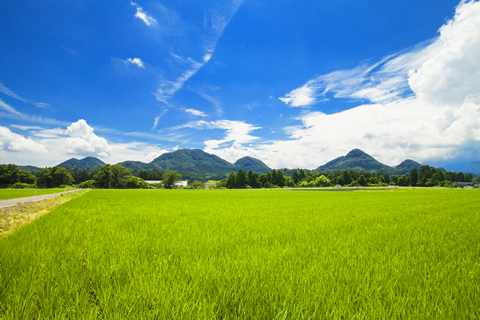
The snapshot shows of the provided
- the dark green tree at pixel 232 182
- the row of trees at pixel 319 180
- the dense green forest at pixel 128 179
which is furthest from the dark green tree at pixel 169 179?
the dark green tree at pixel 232 182

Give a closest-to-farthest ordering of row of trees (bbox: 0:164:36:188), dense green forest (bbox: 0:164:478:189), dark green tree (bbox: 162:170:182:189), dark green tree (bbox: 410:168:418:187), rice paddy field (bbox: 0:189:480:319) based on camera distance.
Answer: rice paddy field (bbox: 0:189:480:319)
row of trees (bbox: 0:164:36:188)
dense green forest (bbox: 0:164:478:189)
dark green tree (bbox: 162:170:182:189)
dark green tree (bbox: 410:168:418:187)

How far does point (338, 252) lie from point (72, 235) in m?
6.12

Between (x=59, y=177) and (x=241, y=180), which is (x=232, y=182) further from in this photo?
(x=59, y=177)

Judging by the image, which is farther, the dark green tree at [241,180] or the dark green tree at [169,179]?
the dark green tree at [169,179]

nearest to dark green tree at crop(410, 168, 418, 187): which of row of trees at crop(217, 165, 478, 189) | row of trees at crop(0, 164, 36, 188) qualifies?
row of trees at crop(217, 165, 478, 189)

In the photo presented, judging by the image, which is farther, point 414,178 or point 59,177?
point 414,178

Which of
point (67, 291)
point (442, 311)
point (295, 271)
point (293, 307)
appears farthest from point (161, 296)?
point (442, 311)

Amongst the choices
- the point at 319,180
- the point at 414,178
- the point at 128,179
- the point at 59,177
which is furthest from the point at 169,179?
the point at 414,178

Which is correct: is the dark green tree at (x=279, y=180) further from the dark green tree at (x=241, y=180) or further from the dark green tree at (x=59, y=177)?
the dark green tree at (x=59, y=177)

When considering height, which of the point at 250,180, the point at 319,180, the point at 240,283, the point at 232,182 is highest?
the point at 240,283

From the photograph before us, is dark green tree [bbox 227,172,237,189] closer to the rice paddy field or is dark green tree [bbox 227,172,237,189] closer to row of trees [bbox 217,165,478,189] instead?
row of trees [bbox 217,165,478,189]

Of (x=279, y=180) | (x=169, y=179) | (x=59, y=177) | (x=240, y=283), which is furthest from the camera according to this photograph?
(x=279, y=180)

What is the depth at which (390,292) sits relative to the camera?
2.06m

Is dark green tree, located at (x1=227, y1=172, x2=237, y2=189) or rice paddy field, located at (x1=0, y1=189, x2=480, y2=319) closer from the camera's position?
rice paddy field, located at (x1=0, y1=189, x2=480, y2=319)
